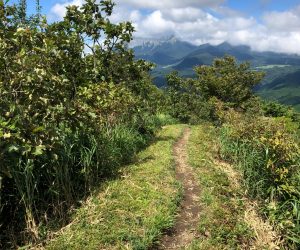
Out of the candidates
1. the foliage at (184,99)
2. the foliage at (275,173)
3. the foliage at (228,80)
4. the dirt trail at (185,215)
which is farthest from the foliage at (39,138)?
the foliage at (184,99)

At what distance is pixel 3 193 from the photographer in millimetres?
6586

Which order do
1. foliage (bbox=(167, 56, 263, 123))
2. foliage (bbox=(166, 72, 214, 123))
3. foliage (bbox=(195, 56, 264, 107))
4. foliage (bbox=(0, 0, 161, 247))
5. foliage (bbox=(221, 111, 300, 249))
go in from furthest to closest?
1. foliage (bbox=(166, 72, 214, 123))
2. foliage (bbox=(195, 56, 264, 107))
3. foliage (bbox=(167, 56, 263, 123))
4. foliage (bbox=(221, 111, 300, 249))
5. foliage (bbox=(0, 0, 161, 247))

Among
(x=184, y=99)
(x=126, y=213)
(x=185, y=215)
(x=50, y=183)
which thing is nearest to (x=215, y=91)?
(x=184, y=99)

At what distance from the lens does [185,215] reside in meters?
7.74

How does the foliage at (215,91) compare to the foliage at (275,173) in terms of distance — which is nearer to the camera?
the foliage at (275,173)

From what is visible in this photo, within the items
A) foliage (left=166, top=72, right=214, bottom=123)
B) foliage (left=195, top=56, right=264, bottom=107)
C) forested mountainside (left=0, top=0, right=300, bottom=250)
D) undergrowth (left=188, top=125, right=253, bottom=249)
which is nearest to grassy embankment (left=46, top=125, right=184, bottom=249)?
forested mountainside (left=0, top=0, right=300, bottom=250)

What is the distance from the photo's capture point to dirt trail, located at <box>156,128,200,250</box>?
666 cm

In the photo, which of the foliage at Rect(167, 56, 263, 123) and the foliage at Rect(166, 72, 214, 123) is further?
the foliage at Rect(166, 72, 214, 123)

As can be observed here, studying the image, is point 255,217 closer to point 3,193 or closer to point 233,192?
point 233,192

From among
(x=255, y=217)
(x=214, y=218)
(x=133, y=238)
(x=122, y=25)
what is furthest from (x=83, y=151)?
(x=122, y=25)

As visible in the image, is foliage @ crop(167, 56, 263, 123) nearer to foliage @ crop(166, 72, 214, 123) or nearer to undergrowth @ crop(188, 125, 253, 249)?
foliage @ crop(166, 72, 214, 123)

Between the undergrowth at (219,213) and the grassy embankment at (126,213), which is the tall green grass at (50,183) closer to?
the grassy embankment at (126,213)

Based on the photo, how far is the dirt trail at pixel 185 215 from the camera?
6664 mm

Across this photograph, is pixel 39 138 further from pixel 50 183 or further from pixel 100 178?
pixel 100 178
